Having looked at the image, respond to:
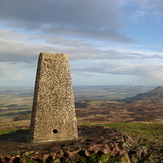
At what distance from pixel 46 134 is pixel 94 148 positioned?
577cm

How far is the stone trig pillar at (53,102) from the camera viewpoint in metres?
18.1

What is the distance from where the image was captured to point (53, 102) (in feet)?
61.1

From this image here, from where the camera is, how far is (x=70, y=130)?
18703mm

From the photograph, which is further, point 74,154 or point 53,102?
point 53,102

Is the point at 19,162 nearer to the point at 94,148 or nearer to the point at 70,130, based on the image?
the point at 94,148

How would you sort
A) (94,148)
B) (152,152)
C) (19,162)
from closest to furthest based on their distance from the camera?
1. (19,162)
2. (94,148)
3. (152,152)

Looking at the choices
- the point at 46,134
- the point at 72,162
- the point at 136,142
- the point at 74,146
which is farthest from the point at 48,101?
the point at 136,142

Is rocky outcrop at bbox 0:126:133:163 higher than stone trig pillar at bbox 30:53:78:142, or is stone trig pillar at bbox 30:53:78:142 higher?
stone trig pillar at bbox 30:53:78:142

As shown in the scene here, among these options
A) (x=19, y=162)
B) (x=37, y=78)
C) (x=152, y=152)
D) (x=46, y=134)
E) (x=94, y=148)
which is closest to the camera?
(x=19, y=162)

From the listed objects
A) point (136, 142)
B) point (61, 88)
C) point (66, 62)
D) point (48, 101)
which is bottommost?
point (136, 142)

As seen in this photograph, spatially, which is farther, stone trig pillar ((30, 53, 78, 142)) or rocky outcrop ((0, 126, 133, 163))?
stone trig pillar ((30, 53, 78, 142))

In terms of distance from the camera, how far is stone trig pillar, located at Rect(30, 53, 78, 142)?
59.3 ft

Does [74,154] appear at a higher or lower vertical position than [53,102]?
lower

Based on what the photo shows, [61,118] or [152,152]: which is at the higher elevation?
[61,118]
